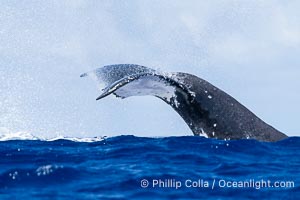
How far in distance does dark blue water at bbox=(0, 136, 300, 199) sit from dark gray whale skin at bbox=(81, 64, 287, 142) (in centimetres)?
55

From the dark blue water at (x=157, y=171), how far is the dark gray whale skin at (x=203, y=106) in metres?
0.55

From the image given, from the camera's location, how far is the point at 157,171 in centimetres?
1001

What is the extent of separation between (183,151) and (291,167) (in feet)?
8.16

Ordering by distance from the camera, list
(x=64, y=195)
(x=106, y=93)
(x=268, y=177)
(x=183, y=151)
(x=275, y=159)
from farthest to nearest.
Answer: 1. (x=183, y=151)
2. (x=275, y=159)
3. (x=268, y=177)
4. (x=106, y=93)
5. (x=64, y=195)

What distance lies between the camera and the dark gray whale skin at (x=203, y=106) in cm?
1062

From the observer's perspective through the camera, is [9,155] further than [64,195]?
Yes

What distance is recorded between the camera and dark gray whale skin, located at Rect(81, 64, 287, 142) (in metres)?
10.6

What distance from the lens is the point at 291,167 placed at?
37.0ft

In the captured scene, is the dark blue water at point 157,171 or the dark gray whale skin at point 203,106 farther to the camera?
the dark gray whale skin at point 203,106

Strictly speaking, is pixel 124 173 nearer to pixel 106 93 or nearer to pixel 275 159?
pixel 106 93

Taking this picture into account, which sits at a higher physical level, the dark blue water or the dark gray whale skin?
the dark gray whale skin

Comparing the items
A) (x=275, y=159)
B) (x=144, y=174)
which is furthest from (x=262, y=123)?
(x=144, y=174)

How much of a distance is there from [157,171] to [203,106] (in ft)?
5.38

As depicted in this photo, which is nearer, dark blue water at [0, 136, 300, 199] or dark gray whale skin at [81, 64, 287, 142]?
dark blue water at [0, 136, 300, 199]
